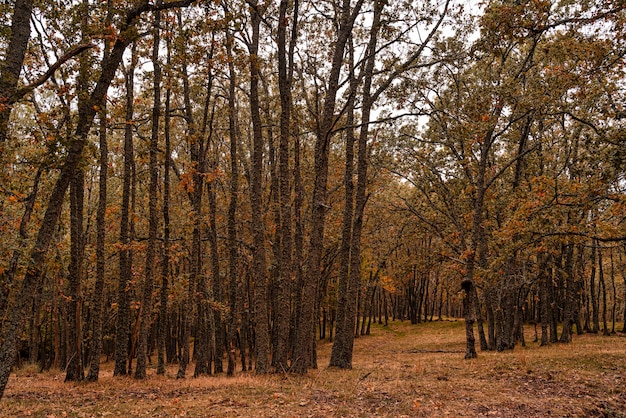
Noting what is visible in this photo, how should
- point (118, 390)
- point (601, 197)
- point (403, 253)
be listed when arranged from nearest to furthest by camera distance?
1. point (118, 390)
2. point (601, 197)
3. point (403, 253)

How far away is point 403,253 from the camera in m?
46.2

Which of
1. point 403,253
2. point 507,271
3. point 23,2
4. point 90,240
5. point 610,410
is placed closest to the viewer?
point 23,2

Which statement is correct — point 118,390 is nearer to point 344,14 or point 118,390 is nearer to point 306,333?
point 306,333

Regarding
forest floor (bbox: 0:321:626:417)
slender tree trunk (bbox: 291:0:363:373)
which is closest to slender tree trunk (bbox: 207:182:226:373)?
forest floor (bbox: 0:321:626:417)

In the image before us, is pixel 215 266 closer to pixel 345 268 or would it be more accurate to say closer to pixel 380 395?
pixel 345 268

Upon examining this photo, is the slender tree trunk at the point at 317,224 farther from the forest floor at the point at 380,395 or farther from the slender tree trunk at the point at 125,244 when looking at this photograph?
the slender tree trunk at the point at 125,244

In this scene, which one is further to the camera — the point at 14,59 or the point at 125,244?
the point at 125,244

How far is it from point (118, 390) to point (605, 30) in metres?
15.4

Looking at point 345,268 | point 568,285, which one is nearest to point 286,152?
point 345,268

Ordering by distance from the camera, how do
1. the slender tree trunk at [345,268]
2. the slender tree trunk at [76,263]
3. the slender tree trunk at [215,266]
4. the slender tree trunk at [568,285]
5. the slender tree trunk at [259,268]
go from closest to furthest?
1. the slender tree trunk at [259,268]
2. the slender tree trunk at [76,263]
3. the slender tree trunk at [345,268]
4. the slender tree trunk at [215,266]
5. the slender tree trunk at [568,285]

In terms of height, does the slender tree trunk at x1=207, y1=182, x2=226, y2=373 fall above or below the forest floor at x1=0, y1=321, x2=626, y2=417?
above

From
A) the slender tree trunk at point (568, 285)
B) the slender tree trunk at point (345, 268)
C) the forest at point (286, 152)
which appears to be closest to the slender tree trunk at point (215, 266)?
the forest at point (286, 152)

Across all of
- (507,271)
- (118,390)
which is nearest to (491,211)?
(507,271)

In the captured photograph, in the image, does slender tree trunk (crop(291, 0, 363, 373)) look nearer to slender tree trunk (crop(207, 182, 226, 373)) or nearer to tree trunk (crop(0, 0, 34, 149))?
slender tree trunk (crop(207, 182, 226, 373))
